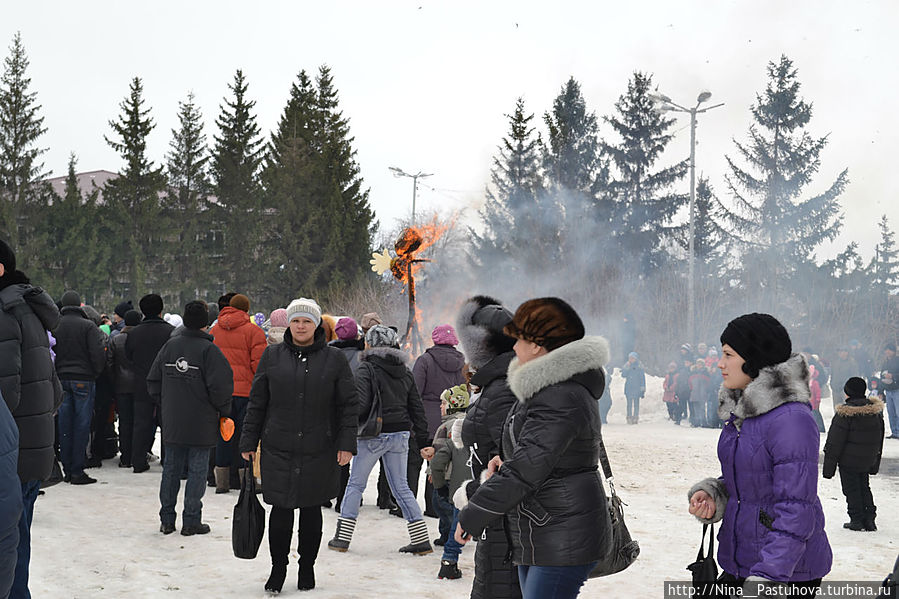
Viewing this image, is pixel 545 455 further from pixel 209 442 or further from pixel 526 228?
pixel 526 228

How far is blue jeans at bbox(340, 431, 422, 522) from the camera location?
748 centimetres

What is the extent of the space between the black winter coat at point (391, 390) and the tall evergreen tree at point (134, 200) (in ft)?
149

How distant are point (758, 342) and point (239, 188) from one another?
52080 mm

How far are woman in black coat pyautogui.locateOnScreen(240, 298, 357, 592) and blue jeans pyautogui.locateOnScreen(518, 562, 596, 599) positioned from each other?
8.81 ft

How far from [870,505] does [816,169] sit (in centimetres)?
3936

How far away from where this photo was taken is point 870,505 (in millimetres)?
9008

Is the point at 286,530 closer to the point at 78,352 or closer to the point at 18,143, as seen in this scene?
the point at 78,352

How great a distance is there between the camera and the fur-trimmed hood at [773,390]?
11.5 ft

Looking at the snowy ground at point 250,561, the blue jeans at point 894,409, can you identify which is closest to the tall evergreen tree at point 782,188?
the blue jeans at point 894,409

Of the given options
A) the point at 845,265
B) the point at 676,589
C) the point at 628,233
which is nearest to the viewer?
the point at 676,589

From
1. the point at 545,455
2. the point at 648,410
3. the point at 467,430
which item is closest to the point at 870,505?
the point at 467,430

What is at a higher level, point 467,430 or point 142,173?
point 142,173

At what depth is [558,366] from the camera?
3572 mm

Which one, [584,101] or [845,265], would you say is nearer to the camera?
[845,265]
